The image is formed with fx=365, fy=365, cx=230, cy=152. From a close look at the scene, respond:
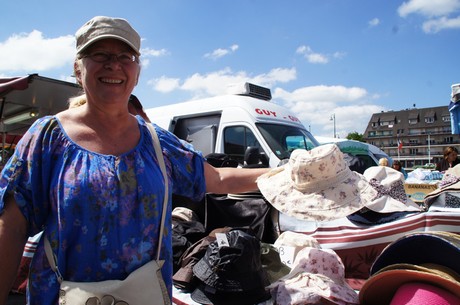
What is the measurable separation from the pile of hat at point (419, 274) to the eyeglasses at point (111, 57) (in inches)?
55.6

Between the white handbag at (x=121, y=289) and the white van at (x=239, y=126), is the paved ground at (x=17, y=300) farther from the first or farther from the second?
the white van at (x=239, y=126)

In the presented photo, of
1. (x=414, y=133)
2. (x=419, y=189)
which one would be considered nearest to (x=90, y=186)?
(x=419, y=189)

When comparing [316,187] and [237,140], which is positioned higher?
[237,140]

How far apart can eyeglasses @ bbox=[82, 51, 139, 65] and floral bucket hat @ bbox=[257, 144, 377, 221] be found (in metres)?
0.95

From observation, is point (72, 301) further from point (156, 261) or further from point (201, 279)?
point (201, 279)

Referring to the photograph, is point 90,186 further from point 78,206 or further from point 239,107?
point 239,107

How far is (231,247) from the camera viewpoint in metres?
2.09

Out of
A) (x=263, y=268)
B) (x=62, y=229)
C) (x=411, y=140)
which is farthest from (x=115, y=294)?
(x=411, y=140)

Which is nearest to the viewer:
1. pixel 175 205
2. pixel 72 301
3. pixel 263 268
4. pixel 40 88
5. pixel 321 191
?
pixel 72 301

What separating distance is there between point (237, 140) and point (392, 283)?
6.01 m

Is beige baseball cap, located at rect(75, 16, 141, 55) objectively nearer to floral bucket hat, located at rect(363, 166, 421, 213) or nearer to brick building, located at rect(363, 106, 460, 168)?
floral bucket hat, located at rect(363, 166, 421, 213)

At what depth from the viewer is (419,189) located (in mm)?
5234

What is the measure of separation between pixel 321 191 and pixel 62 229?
4.43 ft

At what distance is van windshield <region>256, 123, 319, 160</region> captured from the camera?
7141mm
